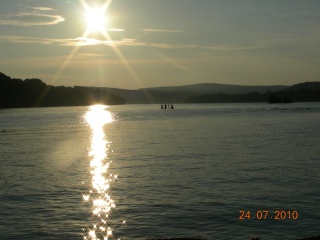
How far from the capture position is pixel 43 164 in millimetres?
36594

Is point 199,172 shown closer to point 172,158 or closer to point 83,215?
point 172,158

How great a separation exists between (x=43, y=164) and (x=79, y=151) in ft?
39.2

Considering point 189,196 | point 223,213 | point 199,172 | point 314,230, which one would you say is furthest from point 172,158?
point 314,230
